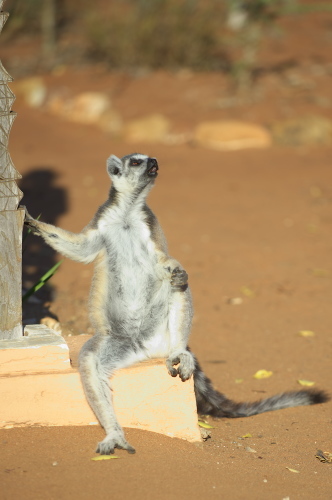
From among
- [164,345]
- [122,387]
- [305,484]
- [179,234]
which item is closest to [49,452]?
[122,387]

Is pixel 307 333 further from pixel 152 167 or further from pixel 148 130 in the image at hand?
pixel 148 130

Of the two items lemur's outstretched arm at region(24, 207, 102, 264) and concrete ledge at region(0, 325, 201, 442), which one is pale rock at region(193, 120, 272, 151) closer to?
lemur's outstretched arm at region(24, 207, 102, 264)

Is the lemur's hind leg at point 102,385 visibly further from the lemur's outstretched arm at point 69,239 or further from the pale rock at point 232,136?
the pale rock at point 232,136

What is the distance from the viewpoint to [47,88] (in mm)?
14641

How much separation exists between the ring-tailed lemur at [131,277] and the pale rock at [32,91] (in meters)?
10.5

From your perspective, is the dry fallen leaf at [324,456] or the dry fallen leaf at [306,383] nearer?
the dry fallen leaf at [324,456]

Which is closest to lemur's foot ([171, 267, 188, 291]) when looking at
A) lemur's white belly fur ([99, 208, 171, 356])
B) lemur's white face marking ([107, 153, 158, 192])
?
lemur's white belly fur ([99, 208, 171, 356])

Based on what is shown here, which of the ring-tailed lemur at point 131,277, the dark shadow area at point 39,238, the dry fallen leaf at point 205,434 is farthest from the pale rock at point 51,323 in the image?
the dry fallen leaf at point 205,434

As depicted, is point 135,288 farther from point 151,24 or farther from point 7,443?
point 151,24

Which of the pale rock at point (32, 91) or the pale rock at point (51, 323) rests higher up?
the pale rock at point (32, 91)

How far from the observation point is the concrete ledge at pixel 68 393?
3791mm

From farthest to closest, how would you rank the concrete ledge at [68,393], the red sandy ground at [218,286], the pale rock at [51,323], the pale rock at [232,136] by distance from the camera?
the pale rock at [232,136], the pale rock at [51,323], the concrete ledge at [68,393], the red sandy ground at [218,286]

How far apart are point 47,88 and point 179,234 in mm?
7319

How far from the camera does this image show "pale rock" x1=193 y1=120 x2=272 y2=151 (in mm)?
12211
